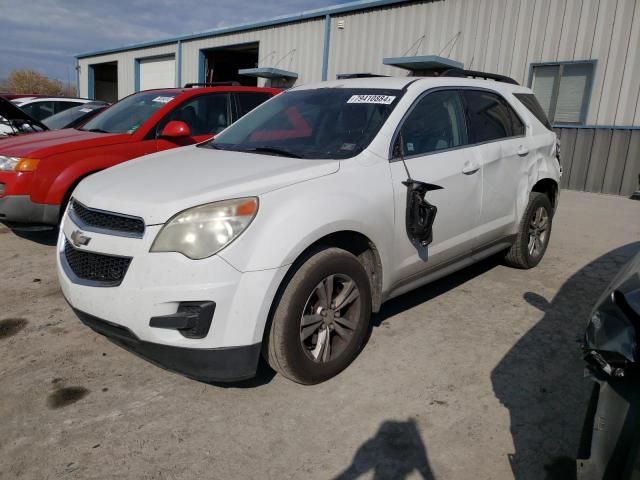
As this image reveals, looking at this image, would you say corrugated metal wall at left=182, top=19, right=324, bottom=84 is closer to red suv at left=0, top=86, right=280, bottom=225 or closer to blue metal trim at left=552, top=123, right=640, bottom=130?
blue metal trim at left=552, top=123, right=640, bottom=130

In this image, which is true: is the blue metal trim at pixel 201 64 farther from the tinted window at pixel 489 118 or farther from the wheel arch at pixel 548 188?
the tinted window at pixel 489 118

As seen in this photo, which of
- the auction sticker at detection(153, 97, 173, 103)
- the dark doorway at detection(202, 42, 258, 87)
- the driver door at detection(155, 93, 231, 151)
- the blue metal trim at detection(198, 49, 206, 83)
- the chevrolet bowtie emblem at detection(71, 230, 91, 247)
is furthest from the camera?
the blue metal trim at detection(198, 49, 206, 83)

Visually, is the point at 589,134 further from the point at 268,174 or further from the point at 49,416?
the point at 49,416

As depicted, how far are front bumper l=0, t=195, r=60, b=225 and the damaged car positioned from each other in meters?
4.71

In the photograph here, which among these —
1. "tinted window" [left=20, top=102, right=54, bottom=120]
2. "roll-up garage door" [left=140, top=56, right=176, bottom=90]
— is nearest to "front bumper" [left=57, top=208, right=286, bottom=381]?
"tinted window" [left=20, top=102, right=54, bottom=120]

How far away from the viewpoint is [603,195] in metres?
10.9

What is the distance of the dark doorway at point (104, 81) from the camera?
95.3 ft

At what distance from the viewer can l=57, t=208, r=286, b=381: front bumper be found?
7.80 feet

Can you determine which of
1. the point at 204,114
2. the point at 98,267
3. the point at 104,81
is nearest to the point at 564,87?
the point at 204,114

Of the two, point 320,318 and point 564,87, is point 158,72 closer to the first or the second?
point 564,87

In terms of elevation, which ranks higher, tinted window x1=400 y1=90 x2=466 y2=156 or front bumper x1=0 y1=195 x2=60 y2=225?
tinted window x1=400 y1=90 x2=466 y2=156

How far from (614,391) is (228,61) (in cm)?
2280

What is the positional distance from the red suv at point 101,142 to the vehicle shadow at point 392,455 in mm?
3523

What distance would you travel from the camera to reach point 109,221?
2670mm
